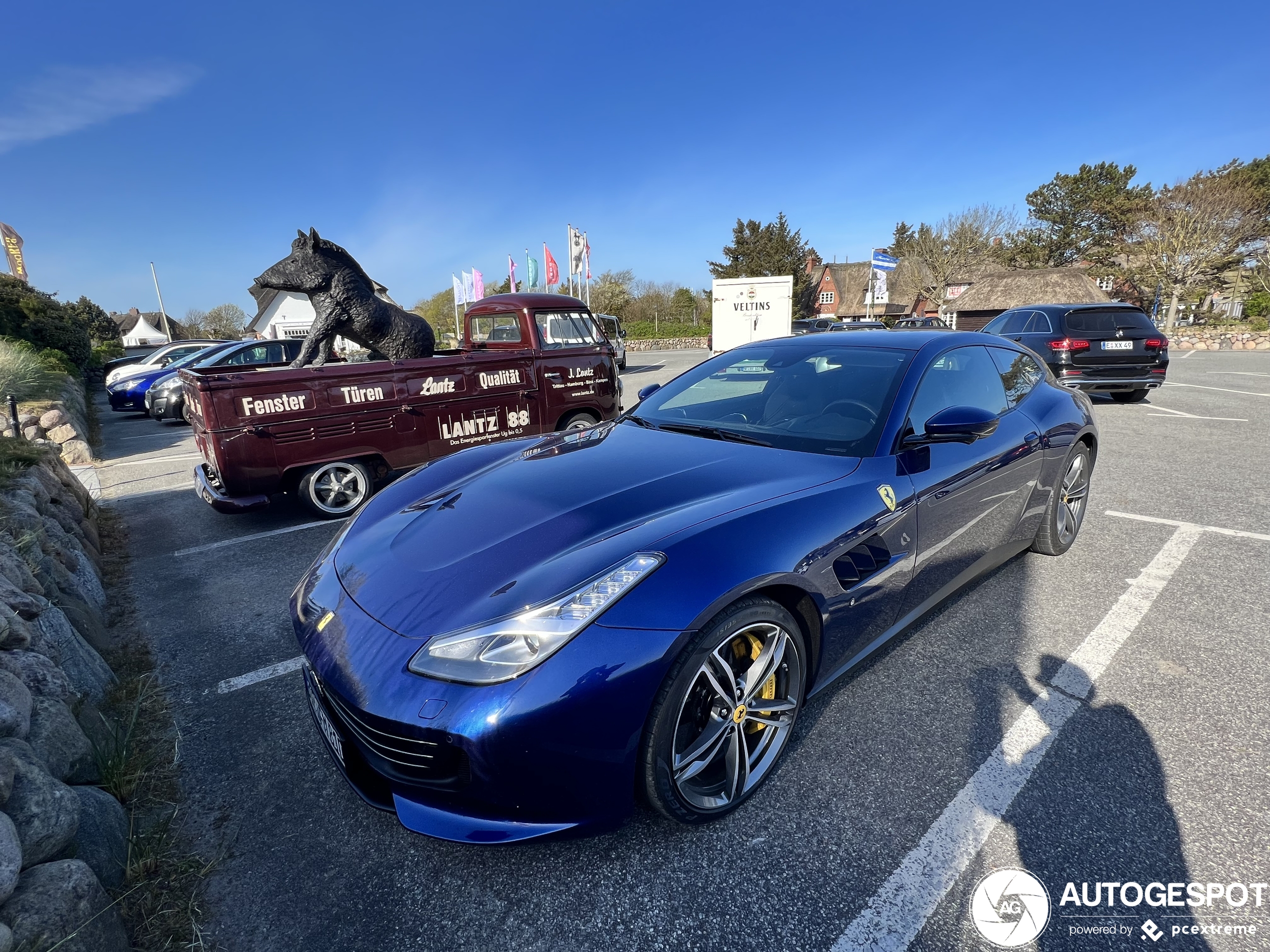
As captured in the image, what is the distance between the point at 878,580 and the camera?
7.44 ft

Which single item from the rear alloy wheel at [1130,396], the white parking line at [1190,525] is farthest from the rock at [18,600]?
the rear alloy wheel at [1130,396]

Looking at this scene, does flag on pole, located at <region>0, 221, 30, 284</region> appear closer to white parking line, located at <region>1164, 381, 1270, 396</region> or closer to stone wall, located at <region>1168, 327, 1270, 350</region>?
white parking line, located at <region>1164, 381, 1270, 396</region>

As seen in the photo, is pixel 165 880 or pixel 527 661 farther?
pixel 165 880

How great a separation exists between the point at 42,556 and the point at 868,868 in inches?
151

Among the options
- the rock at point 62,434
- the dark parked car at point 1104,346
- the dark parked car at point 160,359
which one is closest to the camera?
the rock at point 62,434

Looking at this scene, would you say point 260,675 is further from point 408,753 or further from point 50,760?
point 408,753

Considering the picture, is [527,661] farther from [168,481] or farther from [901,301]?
[901,301]

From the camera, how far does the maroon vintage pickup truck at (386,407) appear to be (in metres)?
4.70

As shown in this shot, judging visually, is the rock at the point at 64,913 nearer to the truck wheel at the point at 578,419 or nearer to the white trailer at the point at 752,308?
the truck wheel at the point at 578,419

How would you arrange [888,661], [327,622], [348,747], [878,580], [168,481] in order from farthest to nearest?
[168,481], [888,661], [878,580], [327,622], [348,747]

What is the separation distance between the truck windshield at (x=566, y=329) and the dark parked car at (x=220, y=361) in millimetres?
4927

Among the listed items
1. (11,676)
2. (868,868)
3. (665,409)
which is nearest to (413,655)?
(11,676)

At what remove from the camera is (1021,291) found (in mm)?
36125

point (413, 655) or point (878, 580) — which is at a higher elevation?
point (413, 655)
